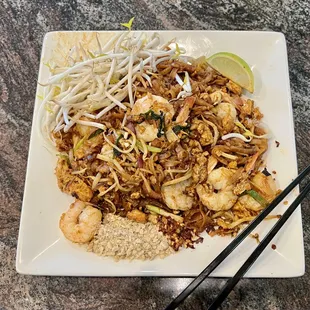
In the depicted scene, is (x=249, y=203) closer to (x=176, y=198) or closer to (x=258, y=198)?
(x=258, y=198)

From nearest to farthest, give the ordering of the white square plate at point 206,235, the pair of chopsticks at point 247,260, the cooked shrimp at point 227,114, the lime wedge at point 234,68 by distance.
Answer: the pair of chopsticks at point 247,260
the white square plate at point 206,235
the cooked shrimp at point 227,114
the lime wedge at point 234,68

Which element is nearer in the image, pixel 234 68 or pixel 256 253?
pixel 256 253

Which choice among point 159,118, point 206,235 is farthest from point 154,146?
point 206,235

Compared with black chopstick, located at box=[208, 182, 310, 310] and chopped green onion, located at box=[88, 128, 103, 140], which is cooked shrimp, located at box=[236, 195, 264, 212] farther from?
chopped green onion, located at box=[88, 128, 103, 140]

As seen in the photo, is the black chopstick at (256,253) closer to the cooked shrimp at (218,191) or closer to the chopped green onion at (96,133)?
the cooked shrimp at (218,191)

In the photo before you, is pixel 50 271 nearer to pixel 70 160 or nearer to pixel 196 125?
pixel 70 160

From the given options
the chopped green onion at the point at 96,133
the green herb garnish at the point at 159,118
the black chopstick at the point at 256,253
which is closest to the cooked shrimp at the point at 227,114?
the green herb garnish at the point at 159,118

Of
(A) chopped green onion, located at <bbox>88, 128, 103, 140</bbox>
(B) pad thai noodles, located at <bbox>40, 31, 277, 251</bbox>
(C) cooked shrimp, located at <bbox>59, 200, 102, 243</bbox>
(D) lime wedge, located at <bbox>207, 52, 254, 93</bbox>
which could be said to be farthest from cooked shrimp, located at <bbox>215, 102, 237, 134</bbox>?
(C) cooked shrimp, located at <bbox>59, 200, 102, 243</bbox>
